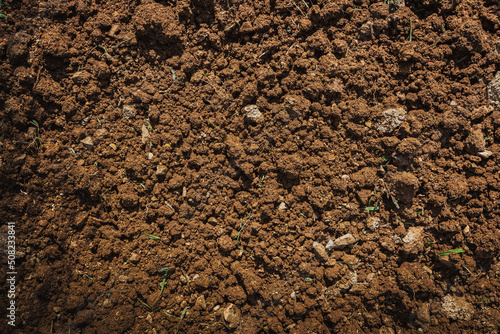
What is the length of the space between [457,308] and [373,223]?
96 centimetres

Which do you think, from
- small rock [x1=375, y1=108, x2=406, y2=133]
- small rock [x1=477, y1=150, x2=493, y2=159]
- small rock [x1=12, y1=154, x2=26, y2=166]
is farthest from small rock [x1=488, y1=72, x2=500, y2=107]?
small rock [x1=12, y1=154, x2=26, y2=166]

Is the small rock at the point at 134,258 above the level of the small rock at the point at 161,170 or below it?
below

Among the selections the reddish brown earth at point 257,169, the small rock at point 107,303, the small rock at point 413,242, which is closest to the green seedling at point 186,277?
the reddish brown earth at point 257,169

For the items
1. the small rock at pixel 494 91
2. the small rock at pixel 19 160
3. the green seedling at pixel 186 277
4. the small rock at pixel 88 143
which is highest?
the small rock at pixel 494 91

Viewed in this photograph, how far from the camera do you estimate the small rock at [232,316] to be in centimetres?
228

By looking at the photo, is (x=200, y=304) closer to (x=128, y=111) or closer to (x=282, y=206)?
(x=282, y=206)

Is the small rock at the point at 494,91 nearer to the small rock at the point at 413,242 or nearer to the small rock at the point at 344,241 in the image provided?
the small rock at the point at 413,242

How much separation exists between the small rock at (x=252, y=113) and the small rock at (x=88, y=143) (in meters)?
1.26

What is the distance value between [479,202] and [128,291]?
2.81 meters

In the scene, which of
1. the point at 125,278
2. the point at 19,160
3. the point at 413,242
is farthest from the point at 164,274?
the point at 413,242

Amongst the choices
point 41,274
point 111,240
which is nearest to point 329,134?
point 111,240

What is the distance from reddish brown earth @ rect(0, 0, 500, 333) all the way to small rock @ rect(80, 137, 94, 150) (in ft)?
0.14

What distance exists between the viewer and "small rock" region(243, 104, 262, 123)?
7.73 feet

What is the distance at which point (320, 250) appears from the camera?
7.57 ft
